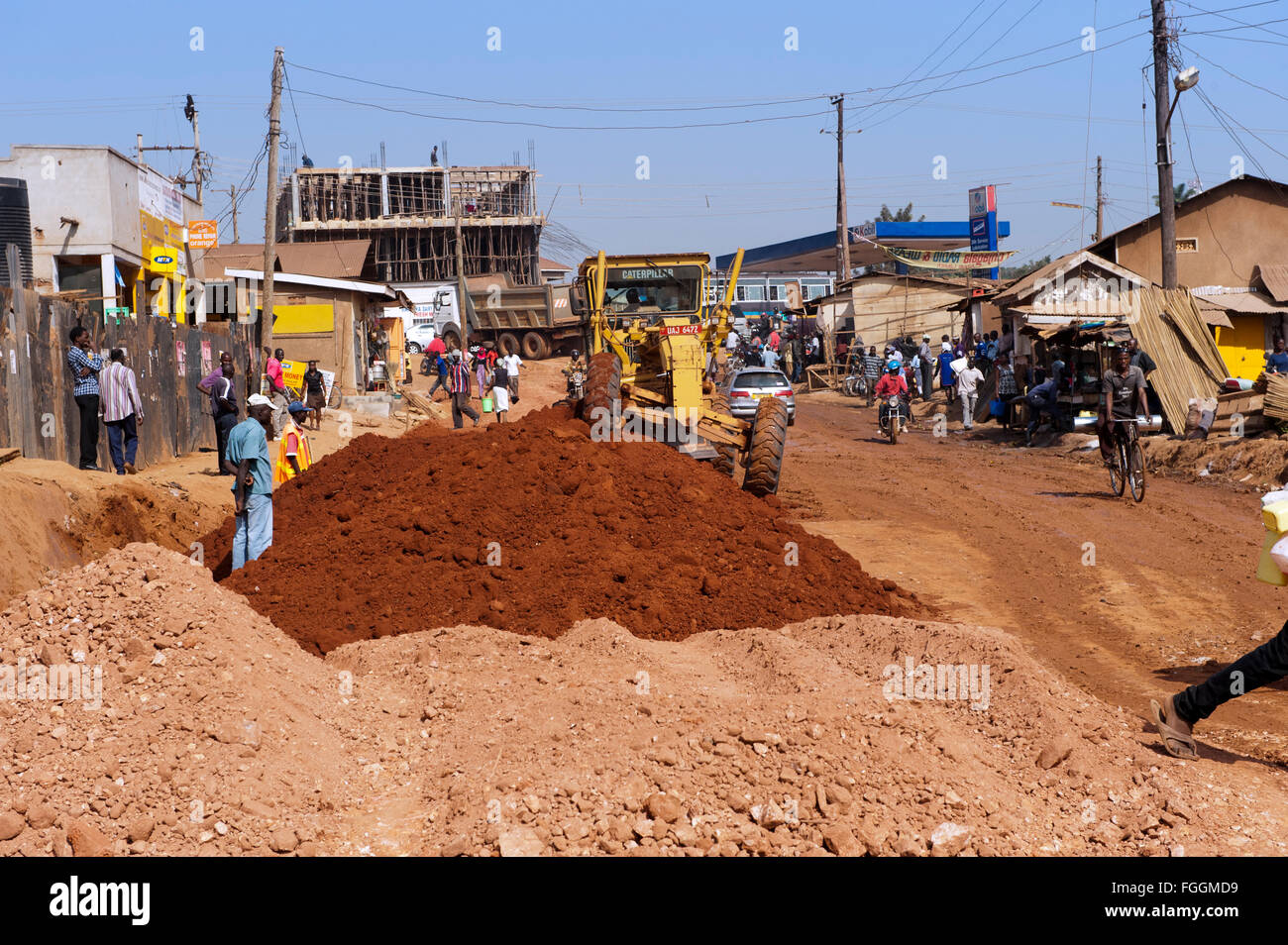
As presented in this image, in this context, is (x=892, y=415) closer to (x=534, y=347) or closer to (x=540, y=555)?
(x=540, y=555)

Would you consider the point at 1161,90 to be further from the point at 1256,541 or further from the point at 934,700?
the point at 934,700

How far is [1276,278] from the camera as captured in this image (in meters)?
26.7

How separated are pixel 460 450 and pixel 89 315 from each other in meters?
6.53

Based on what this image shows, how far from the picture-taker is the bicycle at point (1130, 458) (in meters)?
15.0

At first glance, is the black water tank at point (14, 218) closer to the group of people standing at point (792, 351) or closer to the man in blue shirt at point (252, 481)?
the man in blue shirt at point (252, 481)

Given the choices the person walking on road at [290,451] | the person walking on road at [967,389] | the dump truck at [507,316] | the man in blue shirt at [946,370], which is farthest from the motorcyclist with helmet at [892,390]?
the dump truck at [507,316]

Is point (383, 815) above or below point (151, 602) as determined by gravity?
below

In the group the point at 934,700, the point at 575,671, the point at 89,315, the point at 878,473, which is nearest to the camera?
the point at 934,700

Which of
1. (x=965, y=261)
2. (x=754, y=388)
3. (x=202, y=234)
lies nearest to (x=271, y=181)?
(x=202, y=234)

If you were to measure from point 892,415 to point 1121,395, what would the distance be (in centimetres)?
1026

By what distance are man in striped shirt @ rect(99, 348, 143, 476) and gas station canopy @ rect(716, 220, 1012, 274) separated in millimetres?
42611

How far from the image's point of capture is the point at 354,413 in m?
28.9
